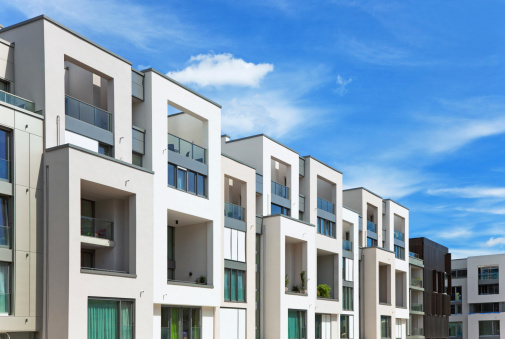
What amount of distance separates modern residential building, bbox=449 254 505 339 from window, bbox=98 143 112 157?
80404mm

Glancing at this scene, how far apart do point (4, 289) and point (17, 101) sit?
7.80 meters

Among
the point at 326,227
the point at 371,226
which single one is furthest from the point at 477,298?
the point at 326,227

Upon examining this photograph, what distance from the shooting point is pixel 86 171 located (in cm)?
3002

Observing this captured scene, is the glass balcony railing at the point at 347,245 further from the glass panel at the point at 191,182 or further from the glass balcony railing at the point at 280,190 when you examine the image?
the glass panel at the point at 191,182

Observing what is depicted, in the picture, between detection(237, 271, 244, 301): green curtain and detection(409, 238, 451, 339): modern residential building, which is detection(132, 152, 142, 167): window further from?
detection(409, 238, 451, 339): modern residential building

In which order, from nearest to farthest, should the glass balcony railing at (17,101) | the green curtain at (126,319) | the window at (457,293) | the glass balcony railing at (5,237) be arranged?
1. the glass balcony railing at (5,237)
2. the glass balcony railing at (17,101)
3. the green curtain at (126,319)
4. the window at (457,293)

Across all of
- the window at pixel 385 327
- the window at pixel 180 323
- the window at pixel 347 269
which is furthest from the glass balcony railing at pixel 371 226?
the window at pixel 180 323

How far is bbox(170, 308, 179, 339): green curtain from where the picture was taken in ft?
120

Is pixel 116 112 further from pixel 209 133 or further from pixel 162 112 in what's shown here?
pixel 209 133

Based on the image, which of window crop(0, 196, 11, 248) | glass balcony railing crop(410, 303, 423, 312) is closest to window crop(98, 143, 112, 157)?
window crop(0, 196, 11, 248)

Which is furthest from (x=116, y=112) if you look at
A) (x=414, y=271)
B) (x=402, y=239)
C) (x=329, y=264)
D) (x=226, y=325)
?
(x=414, y=271)

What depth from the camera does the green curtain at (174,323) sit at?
36.5m

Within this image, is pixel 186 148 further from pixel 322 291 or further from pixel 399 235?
pixel 399 235

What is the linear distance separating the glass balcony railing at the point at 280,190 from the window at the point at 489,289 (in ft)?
202
